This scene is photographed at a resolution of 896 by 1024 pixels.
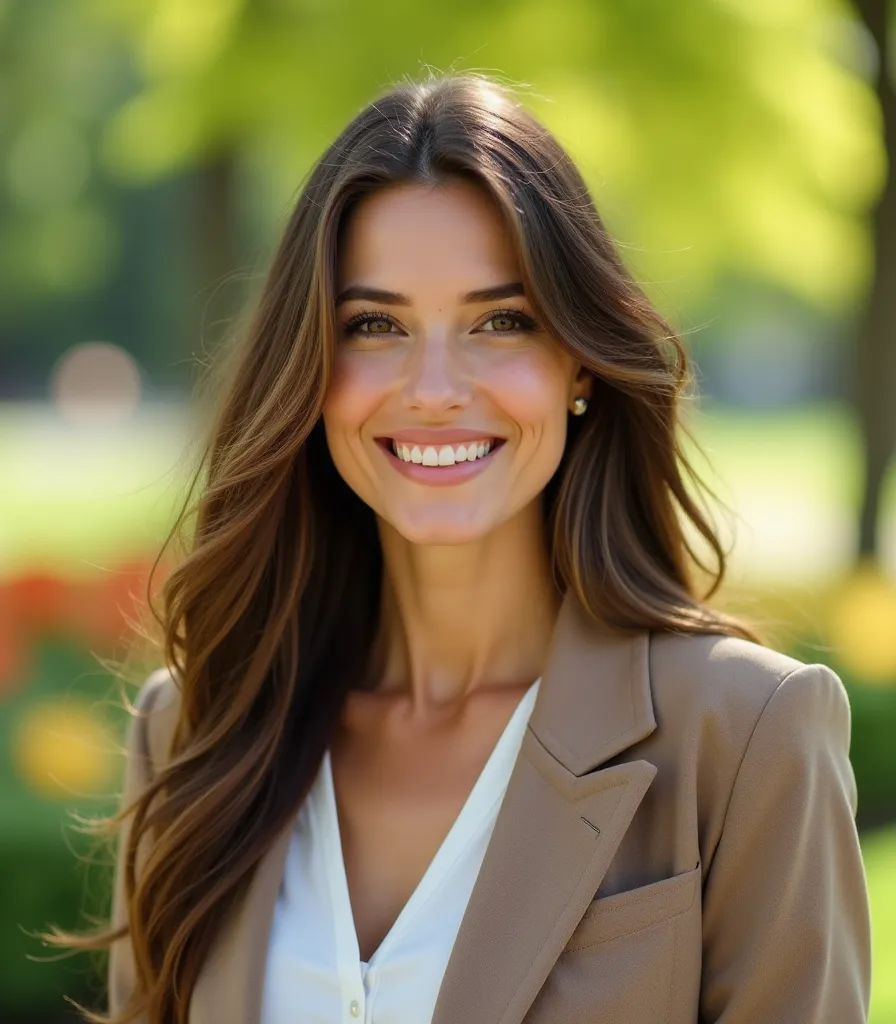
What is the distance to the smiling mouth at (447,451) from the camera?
2.70 meters

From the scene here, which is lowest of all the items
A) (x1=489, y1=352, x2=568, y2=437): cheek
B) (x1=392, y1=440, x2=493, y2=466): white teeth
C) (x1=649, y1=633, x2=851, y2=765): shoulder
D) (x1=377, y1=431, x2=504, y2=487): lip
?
(x1=649, y1=633, x2=851, y2=765): shoulder

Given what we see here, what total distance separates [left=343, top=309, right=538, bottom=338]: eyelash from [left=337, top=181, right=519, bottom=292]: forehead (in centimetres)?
6

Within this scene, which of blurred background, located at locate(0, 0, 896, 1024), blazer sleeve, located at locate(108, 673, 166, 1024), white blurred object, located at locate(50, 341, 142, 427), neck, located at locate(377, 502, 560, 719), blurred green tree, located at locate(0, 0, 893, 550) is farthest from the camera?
white blurred object, located at locate(50, 341, 142, 427)

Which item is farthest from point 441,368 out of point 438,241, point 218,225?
point 218,225

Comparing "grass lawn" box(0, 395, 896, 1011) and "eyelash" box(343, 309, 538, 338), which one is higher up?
"eyelash" box(343, 309, 538, 338)

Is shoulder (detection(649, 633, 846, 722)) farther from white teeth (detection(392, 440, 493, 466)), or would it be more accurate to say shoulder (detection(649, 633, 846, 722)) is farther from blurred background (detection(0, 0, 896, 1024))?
blurred background (detection(0, 0, 896, 1024))

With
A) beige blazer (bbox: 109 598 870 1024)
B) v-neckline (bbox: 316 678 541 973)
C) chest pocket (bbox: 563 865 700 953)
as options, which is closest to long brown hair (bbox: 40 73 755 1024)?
v-neckline (bbox: 316 678 541 973)

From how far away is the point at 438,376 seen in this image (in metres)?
2.64

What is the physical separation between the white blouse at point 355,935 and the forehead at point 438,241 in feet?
2.74

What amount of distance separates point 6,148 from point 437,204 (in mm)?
27147

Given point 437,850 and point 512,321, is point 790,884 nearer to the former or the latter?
point 437,850

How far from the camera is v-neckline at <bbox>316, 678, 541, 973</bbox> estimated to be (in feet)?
8.57

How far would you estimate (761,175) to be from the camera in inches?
357

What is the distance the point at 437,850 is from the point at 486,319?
3.32ft
